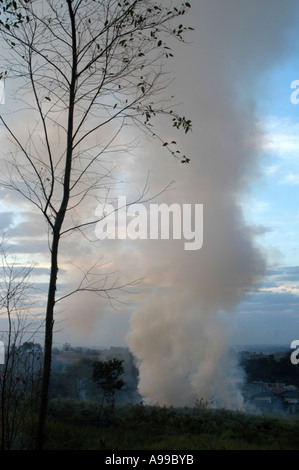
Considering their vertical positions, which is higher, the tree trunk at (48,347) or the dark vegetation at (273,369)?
the tree trunk at (48,347)

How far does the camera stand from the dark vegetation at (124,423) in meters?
6.32

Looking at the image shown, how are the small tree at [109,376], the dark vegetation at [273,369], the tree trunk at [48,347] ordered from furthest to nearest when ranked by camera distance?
the dark vegetation at [273,369] < the small tree at [109,376] < the tree trunk at [48,347]

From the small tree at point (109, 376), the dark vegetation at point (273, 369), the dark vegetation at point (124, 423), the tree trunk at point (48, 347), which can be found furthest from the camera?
the dark vegetation at point (273, 369)

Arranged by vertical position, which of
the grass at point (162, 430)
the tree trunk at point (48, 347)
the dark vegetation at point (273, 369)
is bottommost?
the grass at point (162, 430)

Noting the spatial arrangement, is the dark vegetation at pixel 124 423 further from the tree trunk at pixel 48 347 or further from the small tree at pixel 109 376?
the tree trunk at pixel 48 347

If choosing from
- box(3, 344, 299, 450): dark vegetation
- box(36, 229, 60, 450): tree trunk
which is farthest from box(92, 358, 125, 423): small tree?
box(36, 229, 60, 450): tree trunk

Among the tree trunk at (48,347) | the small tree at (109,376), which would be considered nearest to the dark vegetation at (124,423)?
the small tree at (109,376)

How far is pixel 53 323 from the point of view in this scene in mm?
4277

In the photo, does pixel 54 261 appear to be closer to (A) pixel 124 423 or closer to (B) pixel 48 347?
(B) pixel 48 347

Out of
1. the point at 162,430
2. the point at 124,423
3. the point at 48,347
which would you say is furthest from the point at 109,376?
the point at 48,347

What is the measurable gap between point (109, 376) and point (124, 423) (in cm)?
131

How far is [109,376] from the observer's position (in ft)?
29.2
